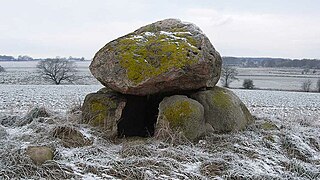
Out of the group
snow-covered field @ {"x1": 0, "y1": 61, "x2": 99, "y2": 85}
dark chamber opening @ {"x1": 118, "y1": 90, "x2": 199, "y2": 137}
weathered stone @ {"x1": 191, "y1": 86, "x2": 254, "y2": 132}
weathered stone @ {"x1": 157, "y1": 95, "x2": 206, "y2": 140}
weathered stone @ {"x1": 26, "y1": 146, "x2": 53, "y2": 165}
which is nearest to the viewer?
weathered stone @ {"x1": 26, "y1": 146, "x2": 53, "y2": 165}

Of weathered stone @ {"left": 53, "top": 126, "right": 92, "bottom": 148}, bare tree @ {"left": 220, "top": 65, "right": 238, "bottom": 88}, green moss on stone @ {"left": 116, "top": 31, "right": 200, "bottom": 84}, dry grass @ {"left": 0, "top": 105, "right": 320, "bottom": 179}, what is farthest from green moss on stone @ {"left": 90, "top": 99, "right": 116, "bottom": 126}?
bare tree @ {"left": 220, "top": 65, "right": 238, "bottom": 88}

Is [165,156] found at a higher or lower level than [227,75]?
lower

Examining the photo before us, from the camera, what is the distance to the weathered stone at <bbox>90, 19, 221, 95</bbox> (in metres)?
6.79

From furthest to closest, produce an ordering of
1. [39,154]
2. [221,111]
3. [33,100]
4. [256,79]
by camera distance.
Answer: [256,79] → [33,100] → [221,111] → [39,154]

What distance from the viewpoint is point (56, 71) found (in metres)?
47.8

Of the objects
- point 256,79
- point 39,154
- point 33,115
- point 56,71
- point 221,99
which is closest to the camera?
point 39,154

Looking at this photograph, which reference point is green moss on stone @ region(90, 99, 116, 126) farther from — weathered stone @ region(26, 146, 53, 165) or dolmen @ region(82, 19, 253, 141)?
weathered stone @ region(26, 146, 53, 165)

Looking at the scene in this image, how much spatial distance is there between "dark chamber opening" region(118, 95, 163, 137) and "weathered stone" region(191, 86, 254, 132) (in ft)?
3.44

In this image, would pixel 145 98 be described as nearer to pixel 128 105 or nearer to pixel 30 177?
pixel 128 105

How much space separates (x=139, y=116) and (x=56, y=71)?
42.4 meters

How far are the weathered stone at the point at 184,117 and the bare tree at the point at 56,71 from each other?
41808 millimetres

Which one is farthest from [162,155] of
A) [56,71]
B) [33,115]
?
[56,71]

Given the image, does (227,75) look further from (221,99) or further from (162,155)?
(162,155)

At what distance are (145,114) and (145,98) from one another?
1.21ft
